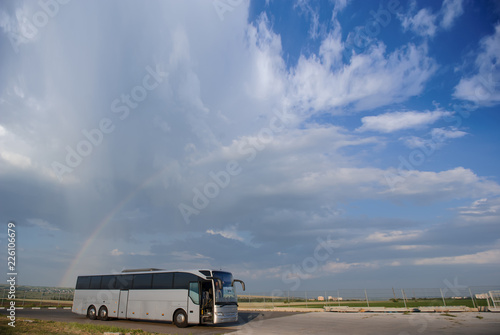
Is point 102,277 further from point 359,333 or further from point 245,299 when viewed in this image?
point 245,299

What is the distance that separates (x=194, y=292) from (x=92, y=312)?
11.8 m

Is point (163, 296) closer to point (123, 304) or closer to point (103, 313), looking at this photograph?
point (123, 304)

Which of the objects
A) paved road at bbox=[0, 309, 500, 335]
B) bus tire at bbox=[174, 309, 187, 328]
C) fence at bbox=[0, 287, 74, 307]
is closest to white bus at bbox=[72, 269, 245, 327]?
bus tire at bbox=[174, 309, 187, 328]

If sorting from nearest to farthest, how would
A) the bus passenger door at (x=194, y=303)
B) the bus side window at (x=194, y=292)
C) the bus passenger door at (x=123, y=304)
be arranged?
the bus passenger door at (x=194, y=303) < the bus side window at (x=194, y=292) < the bus passenger door at (x=123, y=304)

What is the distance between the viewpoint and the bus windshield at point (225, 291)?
18.2 metres

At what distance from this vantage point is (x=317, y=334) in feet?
46.9

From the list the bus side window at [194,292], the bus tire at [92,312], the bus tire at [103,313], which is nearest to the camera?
the bus side window at [194,292]

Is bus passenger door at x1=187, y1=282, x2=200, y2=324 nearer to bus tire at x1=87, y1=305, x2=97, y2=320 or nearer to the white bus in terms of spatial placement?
the white bus

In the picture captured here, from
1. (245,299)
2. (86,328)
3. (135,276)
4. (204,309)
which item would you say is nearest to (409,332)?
(204,309)

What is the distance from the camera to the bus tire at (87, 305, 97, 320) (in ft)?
78.7

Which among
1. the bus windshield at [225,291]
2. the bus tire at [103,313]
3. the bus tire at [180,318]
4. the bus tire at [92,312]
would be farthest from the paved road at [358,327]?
the bus tire at [92,312]

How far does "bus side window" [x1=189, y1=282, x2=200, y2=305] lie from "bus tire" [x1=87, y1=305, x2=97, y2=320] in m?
11.1

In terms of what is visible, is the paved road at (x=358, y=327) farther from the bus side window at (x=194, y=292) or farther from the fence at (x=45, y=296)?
the fence at (x=45, y=296)

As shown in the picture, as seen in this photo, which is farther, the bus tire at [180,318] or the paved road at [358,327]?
the bus tire at [180,318]
